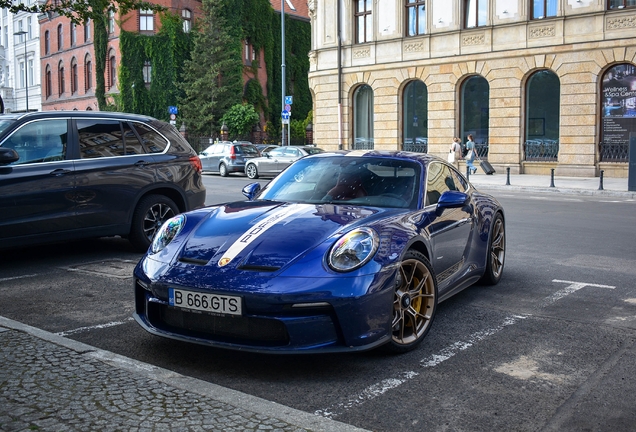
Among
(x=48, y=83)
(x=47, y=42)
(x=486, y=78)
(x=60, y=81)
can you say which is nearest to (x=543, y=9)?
(x=486, y=78)

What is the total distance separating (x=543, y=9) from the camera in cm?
2969

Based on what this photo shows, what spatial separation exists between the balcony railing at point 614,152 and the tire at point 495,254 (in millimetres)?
22639

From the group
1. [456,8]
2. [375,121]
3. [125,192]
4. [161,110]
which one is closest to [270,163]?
[375,121]

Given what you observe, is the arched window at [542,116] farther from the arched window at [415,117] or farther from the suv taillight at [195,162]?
the suv taillight at [195,162]

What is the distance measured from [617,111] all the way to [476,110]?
613cm

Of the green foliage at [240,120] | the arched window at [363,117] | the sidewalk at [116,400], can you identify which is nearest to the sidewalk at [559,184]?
the arched window at [363,117]

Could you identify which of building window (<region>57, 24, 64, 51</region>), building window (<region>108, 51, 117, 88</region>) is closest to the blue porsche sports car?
building window (<region>108, 51, 117, 88</region>)

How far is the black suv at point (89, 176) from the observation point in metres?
8.00

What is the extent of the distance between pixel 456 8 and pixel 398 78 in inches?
165

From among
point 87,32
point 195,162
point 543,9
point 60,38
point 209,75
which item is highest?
point 60,38

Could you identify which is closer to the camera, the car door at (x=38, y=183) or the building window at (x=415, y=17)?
the car door at (x=38, y=183)

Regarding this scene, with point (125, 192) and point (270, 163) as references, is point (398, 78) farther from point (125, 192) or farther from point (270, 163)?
point (125, 192)

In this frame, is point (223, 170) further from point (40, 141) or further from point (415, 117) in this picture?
point (40, 141)

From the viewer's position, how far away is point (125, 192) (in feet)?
29.2
